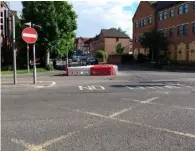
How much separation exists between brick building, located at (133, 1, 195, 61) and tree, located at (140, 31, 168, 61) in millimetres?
1487

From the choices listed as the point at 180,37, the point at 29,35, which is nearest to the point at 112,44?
the point at 180,37

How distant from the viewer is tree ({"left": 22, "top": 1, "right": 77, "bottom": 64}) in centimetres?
3322

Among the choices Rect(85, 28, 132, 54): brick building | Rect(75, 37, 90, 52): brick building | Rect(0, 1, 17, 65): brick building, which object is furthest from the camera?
Rect(75, 37, 90, 52): brick building

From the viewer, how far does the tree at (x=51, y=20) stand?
3322 centimetres

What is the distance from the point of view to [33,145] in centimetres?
507

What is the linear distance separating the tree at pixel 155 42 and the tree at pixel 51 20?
43.5 feet

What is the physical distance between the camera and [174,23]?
44.7 meters

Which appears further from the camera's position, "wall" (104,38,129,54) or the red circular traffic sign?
"wall" (104,38,129,54)

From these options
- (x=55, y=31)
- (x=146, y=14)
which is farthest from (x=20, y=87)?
(x=146, y=14)

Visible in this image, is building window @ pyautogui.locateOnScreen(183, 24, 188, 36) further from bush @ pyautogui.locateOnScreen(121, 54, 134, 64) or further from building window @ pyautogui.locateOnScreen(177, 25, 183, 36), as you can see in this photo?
bush @ pyautogui.locateOnScreen(121, 54, 134, 64)

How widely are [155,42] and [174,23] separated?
4.56 m

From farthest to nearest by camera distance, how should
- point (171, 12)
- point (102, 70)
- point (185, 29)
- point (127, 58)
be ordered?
1. point (127, 58)
2. point (171, 12)
3. point (185, 29)
4. point (102, 70)

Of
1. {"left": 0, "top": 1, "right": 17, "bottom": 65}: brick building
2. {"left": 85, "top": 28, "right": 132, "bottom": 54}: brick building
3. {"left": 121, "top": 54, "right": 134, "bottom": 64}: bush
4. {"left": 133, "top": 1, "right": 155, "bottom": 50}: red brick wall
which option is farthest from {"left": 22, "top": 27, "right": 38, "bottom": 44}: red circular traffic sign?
{"left": 85, "top": 28, "right": 132, "bottom": 54}: brick building

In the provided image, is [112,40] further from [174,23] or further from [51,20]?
[51,20]
